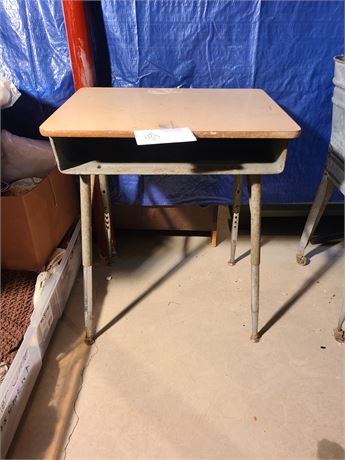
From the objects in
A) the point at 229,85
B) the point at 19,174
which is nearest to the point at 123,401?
the point at 19,174

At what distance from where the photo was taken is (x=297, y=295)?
1.34 m

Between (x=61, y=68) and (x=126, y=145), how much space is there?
0.49m

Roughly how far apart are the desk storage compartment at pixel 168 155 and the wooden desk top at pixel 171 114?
6cm

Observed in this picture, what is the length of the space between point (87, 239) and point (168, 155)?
13.1 inches

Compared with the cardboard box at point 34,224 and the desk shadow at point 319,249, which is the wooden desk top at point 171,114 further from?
the desk shadow at point 319,249

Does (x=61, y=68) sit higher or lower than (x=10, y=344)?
higher

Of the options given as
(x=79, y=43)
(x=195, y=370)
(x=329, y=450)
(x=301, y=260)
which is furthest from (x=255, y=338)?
(x=79, y=43)

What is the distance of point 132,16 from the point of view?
1200 millimetres

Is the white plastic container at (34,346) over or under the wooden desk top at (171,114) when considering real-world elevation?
under

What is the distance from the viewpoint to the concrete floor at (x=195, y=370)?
0.90m

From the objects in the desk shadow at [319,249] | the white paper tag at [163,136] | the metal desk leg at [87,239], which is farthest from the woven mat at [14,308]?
the desk shadow at [319,249]

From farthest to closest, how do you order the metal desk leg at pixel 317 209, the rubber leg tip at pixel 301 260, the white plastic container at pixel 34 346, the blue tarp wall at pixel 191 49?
the rubber leg tip at pixel 301 260, the metal desk leg at pixel 317 209, the blue tarp wall at pixel 191 49, the white plastic container at pixel 34 346

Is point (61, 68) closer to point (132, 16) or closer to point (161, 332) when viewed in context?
point (132, 16)

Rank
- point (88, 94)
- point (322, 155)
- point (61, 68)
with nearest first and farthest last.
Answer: point (88, 94) → point (61, 68) → point (322, 155)
